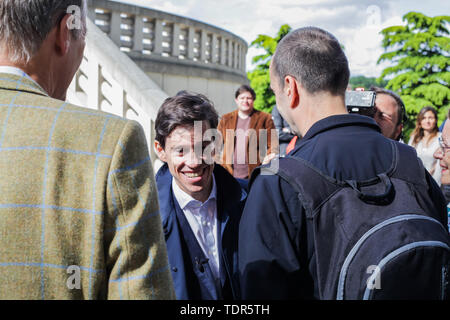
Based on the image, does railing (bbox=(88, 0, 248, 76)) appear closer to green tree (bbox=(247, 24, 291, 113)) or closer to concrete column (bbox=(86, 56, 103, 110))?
green tree (bbox=(247, 24, 291, 113))

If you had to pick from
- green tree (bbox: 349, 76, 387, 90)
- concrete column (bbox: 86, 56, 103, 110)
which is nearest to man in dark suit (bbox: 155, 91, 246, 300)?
concrete column (bbox: 86, 56, 103, 110)

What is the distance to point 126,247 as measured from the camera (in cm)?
129

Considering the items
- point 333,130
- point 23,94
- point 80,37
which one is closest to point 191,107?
point 333,130

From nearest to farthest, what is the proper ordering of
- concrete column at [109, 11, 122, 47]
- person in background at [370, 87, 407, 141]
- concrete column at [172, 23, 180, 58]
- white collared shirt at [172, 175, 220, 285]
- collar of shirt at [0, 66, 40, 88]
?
1. collar of shirt at [0, 66, 40, 88]
2. white collared shirt at [172, 175, 220, 285]
3. person in background at [370, 87, 407, 141]
4. concrete column at [109, 11, 122, 47]
5. concrete column at [172, 23, 180, 58]

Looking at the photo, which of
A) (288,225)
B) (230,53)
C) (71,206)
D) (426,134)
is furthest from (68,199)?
(230,53)

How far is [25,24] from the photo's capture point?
1340 millimetres

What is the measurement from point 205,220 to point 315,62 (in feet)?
4.11

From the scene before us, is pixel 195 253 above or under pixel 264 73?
under

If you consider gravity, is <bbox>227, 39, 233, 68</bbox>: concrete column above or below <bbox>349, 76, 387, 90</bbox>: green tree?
below

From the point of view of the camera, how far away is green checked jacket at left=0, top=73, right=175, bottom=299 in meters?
1.25

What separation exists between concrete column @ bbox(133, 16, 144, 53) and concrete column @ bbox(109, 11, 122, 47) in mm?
421

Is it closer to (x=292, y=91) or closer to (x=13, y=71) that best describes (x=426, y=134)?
(x=292, y=91)

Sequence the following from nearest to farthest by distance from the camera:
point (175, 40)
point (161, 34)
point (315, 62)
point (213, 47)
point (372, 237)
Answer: point (372, 237) → point (315, 62) → point (161, 34) → point (175, 40) → point (213, 47)
